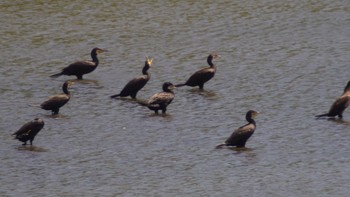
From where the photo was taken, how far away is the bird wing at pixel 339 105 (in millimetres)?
27719

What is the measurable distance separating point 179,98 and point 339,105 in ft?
14.6

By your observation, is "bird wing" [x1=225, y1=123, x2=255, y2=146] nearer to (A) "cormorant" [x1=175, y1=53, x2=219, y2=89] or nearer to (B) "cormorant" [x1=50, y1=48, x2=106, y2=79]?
(A) "cormorant" [x1=175, y1=53, x2=219, y2=89]

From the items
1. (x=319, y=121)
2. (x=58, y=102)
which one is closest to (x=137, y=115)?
(x=58, y=102)

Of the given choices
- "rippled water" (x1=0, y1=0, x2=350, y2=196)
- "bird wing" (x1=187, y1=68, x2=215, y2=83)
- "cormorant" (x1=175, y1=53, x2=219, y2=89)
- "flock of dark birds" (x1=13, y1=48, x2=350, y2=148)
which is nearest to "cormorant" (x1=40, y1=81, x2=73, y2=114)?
"flock of dark birds" (x1=13, y1=48, x2=350, y2=148)

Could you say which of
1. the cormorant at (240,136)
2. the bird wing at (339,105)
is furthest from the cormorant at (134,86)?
the cormorant at (240,136)

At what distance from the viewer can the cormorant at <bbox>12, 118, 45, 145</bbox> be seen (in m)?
25.5

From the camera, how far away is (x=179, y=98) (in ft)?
101

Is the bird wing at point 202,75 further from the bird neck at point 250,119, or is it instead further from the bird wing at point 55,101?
the bird neck at point 250,119

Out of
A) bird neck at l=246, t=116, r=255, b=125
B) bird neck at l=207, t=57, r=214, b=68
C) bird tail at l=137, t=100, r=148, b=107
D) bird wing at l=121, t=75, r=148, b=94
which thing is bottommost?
bird tail at l=137, t=100, r=148, b=107

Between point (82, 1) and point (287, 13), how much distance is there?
6.70 metres

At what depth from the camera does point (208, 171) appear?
23547 mm

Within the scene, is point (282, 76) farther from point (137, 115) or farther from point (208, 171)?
point (208, 171)

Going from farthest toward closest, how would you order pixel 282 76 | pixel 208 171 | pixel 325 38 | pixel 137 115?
pixel 325 38, pixel 282 76, pixel 137 115, pixel 208 171

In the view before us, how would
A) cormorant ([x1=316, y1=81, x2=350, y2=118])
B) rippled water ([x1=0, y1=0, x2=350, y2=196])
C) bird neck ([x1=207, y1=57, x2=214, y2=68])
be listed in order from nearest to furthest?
rippled water ([x1=0, y1=0, x2=350, y2=196]), cormorant ([x1=316, y1=81, x2=350, y2=118]), bird neck ([x1=207, y1=57, x2=214, y2=68])
